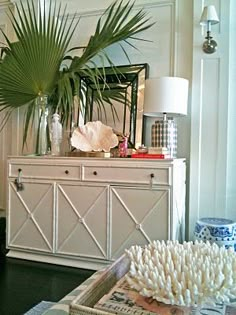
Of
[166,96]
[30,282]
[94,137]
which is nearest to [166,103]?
[166,96]

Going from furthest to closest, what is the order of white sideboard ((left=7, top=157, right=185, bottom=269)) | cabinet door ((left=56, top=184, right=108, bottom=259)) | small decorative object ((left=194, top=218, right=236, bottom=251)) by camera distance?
cabinet door ((left=56, top=184, right=108, bottom=259)) → white sideboard ((left=7, top=157, right=185, bottom=269)) → small decorative object ((left=194, top=218, right=236, bottom=251))

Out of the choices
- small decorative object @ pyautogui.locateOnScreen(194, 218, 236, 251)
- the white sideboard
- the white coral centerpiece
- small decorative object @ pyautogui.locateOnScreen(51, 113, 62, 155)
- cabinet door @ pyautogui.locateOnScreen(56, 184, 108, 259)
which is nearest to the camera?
the white coral centerpiece

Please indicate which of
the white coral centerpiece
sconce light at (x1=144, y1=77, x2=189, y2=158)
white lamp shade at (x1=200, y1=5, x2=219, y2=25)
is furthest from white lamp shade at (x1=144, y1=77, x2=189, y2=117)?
the white coral centerpiece

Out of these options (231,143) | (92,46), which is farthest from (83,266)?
(92,46)

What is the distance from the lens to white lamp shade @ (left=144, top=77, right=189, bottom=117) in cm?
265

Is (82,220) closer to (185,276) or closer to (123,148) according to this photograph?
(123,148)

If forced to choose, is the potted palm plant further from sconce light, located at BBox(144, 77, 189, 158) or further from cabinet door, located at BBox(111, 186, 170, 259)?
cabinet door, located at BBox(111, 186, 170, 259)

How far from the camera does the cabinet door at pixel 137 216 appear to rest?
2.54 m

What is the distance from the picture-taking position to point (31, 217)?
2953 mm

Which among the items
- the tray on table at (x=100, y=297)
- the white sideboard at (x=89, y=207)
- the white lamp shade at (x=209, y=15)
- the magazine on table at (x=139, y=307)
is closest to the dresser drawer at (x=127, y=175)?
the white sideboard at (x=89, y=207)

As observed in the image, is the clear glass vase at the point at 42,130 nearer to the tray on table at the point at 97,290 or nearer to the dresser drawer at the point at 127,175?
the dresser drawer at the point at 127,175

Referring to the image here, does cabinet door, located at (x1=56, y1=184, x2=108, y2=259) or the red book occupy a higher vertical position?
the red book

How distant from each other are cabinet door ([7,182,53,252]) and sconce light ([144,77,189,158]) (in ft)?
3.37

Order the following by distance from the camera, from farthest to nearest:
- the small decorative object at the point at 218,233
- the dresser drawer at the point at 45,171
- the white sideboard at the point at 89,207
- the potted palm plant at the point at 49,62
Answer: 1. the potted palm plant at the point at 49,62
2. the dresser drawer at the point at 45,171
3. the white sideboard at the point at 89,207
4. the small decorative object at the point at 218,233
